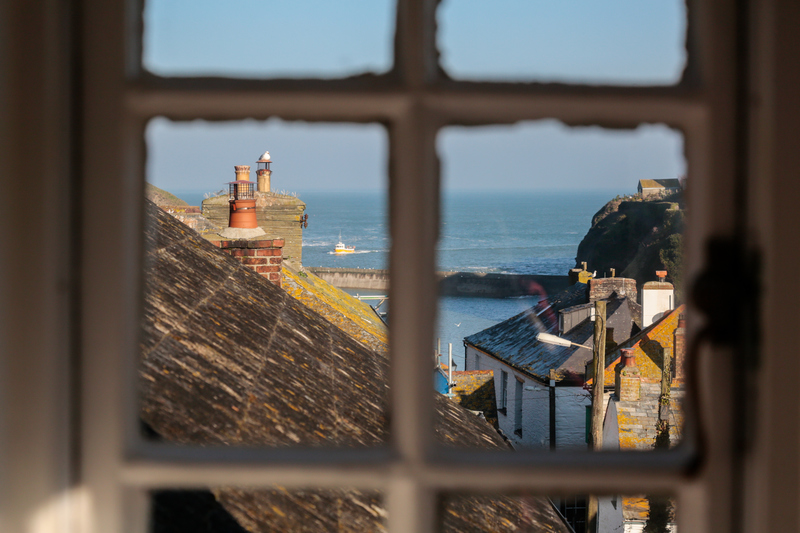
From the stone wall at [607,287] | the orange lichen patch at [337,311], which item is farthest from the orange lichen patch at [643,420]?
the orange lichen patch at [337,311]

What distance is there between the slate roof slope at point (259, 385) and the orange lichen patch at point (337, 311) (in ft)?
12.4

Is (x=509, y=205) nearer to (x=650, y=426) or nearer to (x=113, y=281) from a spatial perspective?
(x=650, y=426)

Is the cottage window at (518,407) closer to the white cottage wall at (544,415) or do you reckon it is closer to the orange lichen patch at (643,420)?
the white cottage wall at (544,415)

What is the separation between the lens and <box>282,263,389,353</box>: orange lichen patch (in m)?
8.45

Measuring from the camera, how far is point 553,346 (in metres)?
13.0

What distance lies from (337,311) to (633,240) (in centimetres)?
780

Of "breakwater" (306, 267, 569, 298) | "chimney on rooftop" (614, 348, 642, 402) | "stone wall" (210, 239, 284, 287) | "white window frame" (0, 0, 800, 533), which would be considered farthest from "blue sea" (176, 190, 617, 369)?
"white window frame" (0, 0, 800, 533)

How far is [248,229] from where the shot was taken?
8.37 metres

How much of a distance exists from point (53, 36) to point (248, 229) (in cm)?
768

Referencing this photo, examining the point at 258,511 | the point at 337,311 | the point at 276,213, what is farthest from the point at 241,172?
the point at 258,511

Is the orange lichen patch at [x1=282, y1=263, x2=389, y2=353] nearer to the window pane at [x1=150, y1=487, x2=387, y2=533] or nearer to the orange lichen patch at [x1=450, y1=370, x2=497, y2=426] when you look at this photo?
the orange lichen patch at [x1=450, y1=370, x2=497, y2=426]

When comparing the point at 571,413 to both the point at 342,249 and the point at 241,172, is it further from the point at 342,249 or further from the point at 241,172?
the point at 342,249

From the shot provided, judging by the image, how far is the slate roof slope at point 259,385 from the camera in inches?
70.6

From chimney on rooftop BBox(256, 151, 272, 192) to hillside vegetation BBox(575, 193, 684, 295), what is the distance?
21.8 ft
